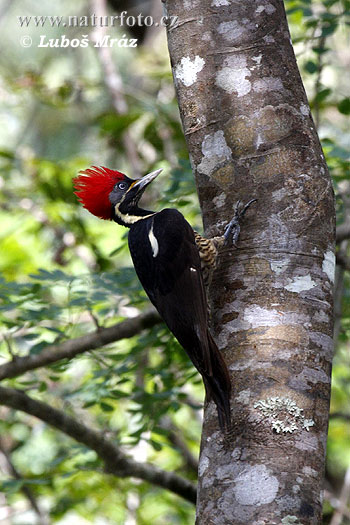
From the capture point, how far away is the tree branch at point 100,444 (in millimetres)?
3041

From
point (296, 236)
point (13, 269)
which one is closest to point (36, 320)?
point (296, 236)

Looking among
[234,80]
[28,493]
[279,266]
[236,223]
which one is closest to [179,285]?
[236,223]

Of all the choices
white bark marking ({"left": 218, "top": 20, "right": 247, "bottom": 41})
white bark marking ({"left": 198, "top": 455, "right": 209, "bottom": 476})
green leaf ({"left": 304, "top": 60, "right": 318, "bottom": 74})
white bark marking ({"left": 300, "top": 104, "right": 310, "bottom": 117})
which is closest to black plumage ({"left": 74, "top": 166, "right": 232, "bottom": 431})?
white bark marking ({"left": 198, "top": 455, "right": 209, "bottom": 476})

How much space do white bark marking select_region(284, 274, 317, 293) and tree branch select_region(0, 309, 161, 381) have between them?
1381mm

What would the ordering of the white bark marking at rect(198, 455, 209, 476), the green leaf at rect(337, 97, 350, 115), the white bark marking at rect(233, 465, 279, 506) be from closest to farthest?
1. the white bark marking at rect(233, 465, 279, 506)
2. the white bark marking at rect(198, 455, 209, 476)
3. the green leaf at rect(337, 97, 350, 115)

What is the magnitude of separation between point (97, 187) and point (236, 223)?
3.99 feet

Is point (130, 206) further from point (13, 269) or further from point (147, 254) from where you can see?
point (13, 269)

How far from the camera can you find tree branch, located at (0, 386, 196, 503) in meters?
3.04

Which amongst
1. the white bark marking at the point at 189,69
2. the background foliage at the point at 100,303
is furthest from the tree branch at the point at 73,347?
the white bark marking at the point at 189,69

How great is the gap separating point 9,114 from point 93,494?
526 centimetres

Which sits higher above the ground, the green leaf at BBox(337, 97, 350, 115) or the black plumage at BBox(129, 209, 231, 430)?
the green leaf at BBox(337, 97, 350, 115)

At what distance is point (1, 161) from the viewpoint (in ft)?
18.6

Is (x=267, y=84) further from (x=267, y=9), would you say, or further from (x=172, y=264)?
(x=172, y=264)

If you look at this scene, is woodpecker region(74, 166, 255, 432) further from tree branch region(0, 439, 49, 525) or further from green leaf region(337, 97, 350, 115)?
tree branch region(0, 439, 49, 525)
